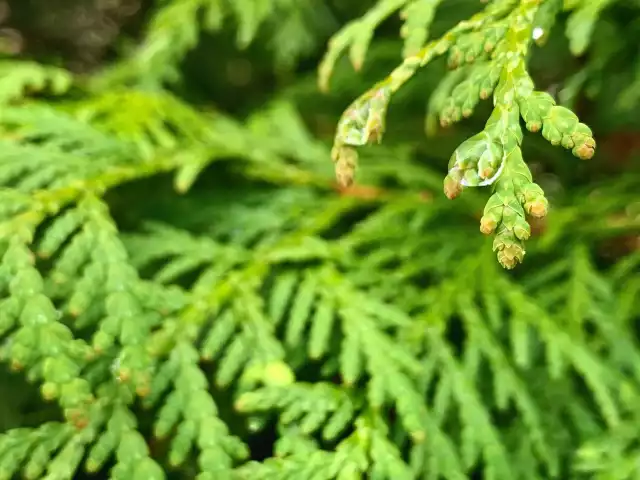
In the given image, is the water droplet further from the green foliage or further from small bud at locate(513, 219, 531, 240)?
small bud at locate(513, 219, 531, 240)

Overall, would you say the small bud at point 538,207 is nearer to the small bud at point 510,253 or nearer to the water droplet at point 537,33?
the small bud at point 510,253

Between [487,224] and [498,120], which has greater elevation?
[498,120]

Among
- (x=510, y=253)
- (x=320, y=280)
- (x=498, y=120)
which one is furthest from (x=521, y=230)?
(x=320, y=280)

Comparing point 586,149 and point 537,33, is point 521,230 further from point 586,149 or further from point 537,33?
point 537,33

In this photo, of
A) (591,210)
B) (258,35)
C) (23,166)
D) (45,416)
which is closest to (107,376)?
(45,416)

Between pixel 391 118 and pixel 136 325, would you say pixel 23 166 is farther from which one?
pixel 391 118

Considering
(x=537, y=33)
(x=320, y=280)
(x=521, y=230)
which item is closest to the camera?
(x=521, y=230)

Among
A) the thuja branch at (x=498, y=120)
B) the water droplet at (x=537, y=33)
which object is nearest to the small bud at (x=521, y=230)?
the thuja branch at (x=498, y=120)

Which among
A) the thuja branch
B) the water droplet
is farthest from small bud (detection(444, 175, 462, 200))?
the water droplet
